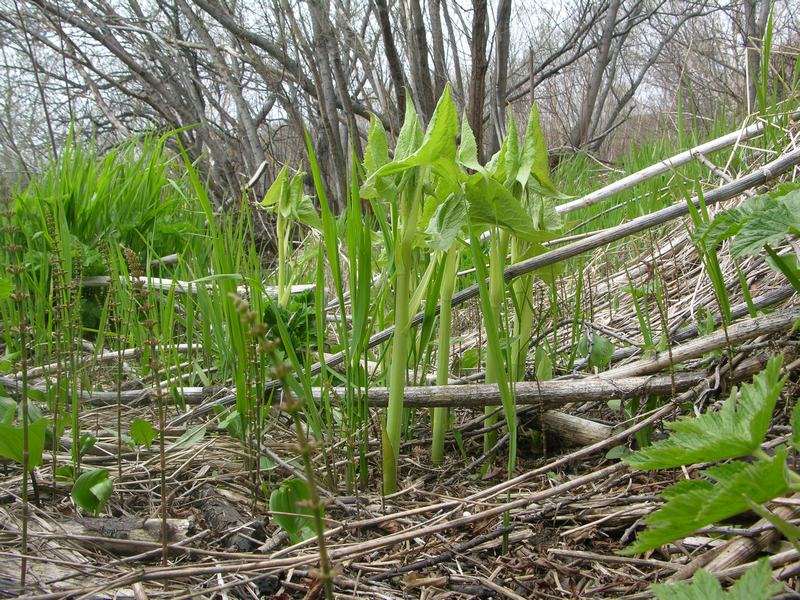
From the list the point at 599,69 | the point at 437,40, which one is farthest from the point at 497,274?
the point at 599,69

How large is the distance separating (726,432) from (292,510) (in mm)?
639

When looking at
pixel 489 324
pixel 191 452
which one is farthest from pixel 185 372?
pixel 489 324

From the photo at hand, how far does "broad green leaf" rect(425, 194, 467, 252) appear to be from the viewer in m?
0.97

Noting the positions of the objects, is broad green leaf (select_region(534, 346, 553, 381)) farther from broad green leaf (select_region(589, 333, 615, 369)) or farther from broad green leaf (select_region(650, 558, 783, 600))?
broad green leaf (select_region(650, 558, 783, 600))

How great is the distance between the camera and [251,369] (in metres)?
1.14

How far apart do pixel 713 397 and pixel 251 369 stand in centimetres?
87

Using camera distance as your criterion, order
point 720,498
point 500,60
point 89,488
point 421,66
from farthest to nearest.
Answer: point 500,60, point 421,66, point 89,488, point 720,498

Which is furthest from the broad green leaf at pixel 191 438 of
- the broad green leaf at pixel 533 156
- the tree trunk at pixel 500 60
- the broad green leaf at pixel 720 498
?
the tree trunk at pixel 500 60

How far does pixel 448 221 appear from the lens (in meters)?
1.00

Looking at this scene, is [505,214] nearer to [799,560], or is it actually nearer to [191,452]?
[799,560]

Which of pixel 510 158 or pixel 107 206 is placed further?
pixel 107 206

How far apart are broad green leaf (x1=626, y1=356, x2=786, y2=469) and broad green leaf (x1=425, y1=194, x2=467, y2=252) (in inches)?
16.9

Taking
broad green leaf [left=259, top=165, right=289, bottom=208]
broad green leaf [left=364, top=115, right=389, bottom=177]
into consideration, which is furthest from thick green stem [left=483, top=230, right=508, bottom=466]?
broad green leaf [left=259, top=165, right=289, bottom=208]

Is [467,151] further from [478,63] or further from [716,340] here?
[478,63]
